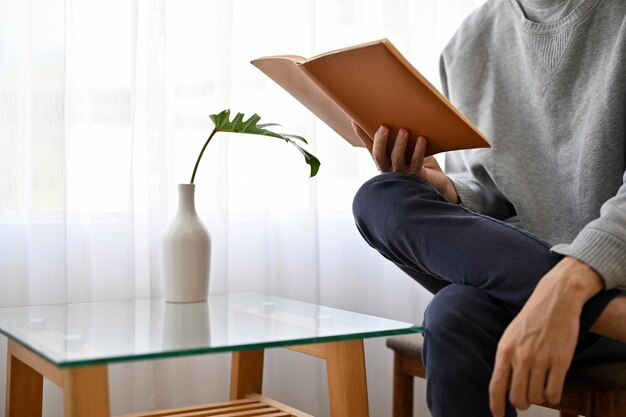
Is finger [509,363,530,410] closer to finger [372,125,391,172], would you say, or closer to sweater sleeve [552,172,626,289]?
sweater sleeve [552,172,626,289]

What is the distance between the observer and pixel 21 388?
1.18 m

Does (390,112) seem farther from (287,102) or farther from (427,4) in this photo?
(427,4)

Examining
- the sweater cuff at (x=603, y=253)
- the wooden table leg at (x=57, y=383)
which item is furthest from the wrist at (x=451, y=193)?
the wooden table leg at (x=57, y=383)

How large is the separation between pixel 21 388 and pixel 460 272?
687 millimetres

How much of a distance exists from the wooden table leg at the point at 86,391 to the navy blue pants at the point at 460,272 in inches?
14.4

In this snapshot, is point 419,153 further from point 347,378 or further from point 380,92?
point 347,378

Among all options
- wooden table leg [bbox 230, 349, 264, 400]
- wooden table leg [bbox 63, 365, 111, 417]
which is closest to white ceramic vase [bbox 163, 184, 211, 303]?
wooden table leg [bbox 230, 349, 264, 400]

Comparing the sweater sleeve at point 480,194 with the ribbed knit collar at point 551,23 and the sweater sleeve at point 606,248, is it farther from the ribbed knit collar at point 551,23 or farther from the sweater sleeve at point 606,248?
the sweater sleeve at point 606,248

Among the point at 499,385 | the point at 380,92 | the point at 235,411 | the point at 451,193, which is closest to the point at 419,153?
the point at 380,92

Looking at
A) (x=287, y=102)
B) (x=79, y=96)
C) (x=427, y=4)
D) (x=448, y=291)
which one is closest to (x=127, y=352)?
(x=448, y=291)

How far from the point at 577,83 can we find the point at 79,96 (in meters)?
0.89

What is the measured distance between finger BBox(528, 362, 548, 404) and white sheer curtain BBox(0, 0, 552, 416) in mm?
882

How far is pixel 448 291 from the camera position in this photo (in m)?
0.95

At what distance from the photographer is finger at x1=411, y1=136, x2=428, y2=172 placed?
3.50 ft
